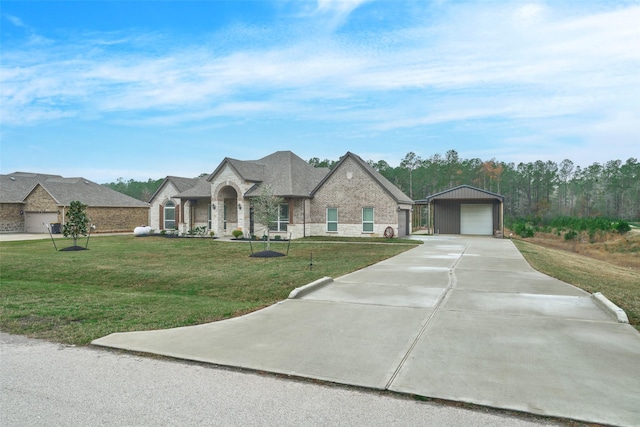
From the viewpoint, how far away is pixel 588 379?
14.6ft

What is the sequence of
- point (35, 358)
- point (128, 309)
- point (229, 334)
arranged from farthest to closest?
point (128, 309)
point (229, 334)
point (35, 358)

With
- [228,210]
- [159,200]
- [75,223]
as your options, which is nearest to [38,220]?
[159,200]

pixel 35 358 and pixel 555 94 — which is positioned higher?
pixel 555 94

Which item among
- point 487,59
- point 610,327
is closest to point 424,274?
point 610,327

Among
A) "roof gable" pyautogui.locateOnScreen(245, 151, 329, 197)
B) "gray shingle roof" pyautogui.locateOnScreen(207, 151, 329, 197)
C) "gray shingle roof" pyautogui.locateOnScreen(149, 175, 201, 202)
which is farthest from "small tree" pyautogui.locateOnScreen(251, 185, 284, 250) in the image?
"gray shingle roof" pyautogui.locateOnScreen(149, 175, 201, 202)

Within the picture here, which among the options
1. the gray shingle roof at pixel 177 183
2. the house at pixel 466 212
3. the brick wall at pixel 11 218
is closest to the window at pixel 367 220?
the house at pixel 466 212

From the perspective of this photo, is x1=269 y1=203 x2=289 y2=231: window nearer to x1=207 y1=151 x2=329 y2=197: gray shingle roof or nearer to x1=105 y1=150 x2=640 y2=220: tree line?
x1=207 y1=151 x2=329 y2=197: gray shingle roof

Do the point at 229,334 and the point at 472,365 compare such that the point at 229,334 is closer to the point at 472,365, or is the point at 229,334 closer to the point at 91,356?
the point at 91,356

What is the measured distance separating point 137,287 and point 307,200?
18.0m

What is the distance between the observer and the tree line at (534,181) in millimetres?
77000

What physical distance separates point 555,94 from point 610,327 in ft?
63.9

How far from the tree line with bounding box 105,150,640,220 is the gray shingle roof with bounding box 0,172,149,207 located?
3660cm

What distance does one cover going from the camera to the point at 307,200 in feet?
95.2

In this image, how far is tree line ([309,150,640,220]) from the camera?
77.0 metres
